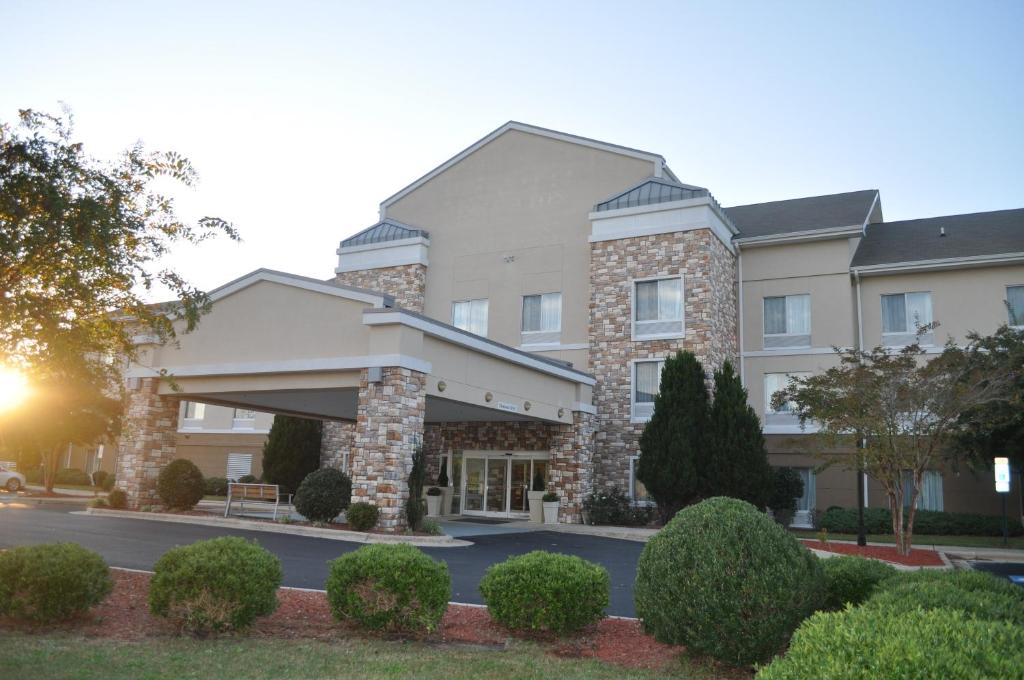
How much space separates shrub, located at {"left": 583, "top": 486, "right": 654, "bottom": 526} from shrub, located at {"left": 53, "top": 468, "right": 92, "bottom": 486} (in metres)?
29.7

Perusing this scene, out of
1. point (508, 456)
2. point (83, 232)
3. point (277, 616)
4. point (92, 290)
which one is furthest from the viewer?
point (508, 456)

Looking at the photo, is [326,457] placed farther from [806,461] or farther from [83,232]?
[83,232]

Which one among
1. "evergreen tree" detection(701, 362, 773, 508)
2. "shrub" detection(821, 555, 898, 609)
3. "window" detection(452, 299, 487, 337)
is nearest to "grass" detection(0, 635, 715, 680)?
"shrub" detection(821, 555, 898, 609)

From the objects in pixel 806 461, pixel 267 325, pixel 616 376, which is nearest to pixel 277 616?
pixel 267 325

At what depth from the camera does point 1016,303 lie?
87.5ft

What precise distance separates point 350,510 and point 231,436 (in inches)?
854

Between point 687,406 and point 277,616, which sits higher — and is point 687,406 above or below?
above

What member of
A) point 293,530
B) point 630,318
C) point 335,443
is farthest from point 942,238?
point 293,530

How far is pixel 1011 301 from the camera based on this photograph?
87.7ft

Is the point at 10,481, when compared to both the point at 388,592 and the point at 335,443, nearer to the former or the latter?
the point at 335,443

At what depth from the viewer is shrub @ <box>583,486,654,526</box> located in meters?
25.9

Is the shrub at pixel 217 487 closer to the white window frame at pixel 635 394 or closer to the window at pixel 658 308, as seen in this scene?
the white window frame at pixel 635 394

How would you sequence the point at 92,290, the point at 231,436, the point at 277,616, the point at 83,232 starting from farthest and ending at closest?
the point at 231,436 < the point at 92,290 < the point at 83,232 < the point at 277,616

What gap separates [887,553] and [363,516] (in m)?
12.1
